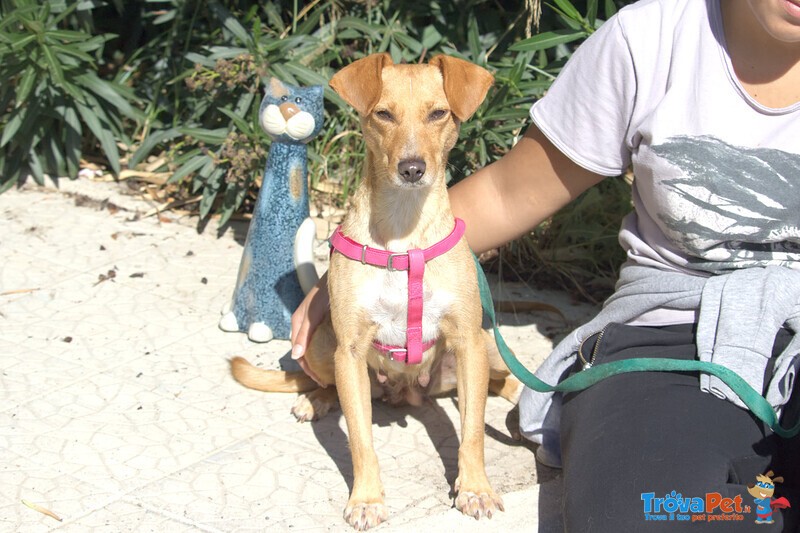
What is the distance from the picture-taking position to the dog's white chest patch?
280 centimetres

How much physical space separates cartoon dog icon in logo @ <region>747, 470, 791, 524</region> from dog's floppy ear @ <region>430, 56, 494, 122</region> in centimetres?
132

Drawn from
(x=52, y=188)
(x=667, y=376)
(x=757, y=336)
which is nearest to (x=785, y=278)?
(x=757, y=336)

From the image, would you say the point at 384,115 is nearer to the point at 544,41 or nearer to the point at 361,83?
the point at 361,83

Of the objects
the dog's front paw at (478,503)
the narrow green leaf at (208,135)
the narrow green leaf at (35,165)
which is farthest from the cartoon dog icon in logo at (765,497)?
the narrow green leaf at (35,165)

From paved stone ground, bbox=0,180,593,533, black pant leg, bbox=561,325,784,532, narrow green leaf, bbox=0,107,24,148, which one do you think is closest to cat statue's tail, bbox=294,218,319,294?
paved stone ground, bbox=0,180,593,533

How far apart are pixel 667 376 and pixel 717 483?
15.0 inches

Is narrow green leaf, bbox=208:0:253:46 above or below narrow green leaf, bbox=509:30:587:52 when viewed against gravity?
below

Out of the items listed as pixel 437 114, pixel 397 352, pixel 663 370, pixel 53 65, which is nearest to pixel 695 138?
pixel 663 370

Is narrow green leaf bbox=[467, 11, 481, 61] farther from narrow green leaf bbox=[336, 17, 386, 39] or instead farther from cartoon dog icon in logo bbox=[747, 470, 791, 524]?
cartoon dog icon in logo bbox=[747, 470, 791, 524]

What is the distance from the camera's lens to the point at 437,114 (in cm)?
283

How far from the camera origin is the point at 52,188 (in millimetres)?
5254

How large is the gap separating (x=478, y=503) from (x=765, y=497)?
0.82 metres

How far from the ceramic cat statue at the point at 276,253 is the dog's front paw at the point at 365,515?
4.31 feet

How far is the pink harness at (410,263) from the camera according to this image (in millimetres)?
2771
